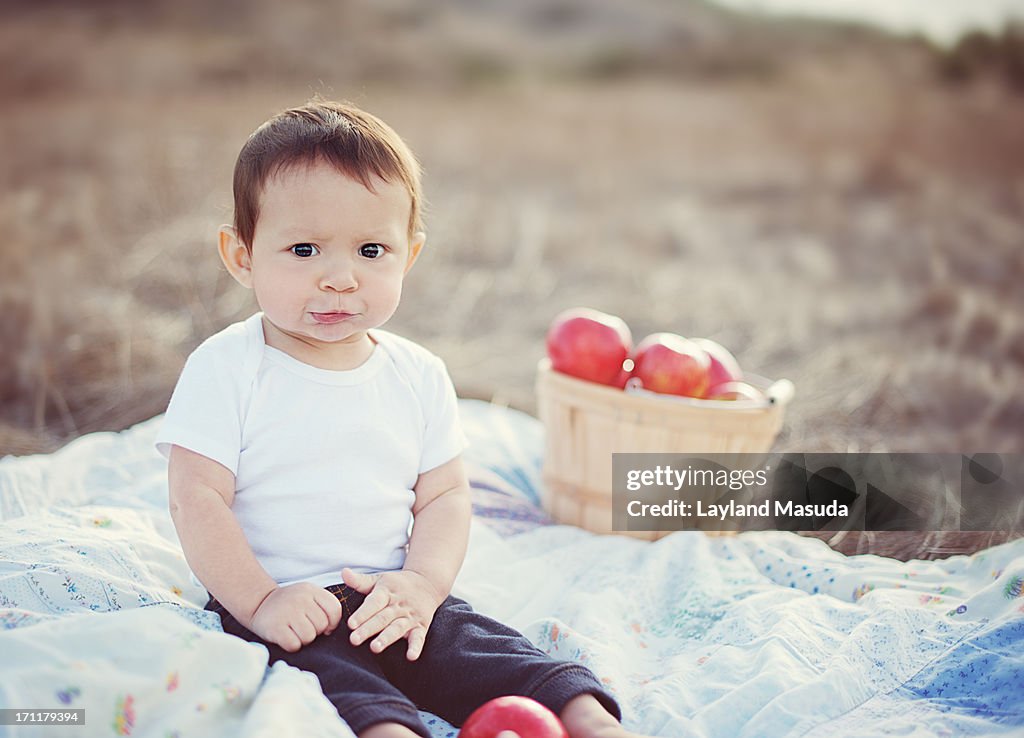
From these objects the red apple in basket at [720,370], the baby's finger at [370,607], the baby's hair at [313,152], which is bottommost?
the baby's finger at [370,607]

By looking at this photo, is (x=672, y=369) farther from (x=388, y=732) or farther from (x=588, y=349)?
(x=388, y=732)

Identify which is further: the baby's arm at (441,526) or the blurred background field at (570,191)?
the blurred background field at (570,191)

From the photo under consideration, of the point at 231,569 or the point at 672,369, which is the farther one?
the point at 672,369

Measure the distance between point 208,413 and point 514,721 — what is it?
2.22 feet

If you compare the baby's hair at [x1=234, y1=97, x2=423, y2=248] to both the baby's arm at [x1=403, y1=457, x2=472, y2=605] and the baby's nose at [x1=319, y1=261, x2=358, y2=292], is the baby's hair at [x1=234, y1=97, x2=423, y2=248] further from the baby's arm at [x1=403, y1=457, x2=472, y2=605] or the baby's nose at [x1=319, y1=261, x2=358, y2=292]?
the baby's arm at [x1=403, y1=457, x2=472, y2=605]

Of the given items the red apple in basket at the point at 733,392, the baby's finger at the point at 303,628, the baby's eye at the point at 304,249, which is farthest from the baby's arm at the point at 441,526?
the red apple in basket at the point at 733,392

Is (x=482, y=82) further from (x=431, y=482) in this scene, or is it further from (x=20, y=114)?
(x=431, y=482)

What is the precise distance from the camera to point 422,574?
1.62 meters

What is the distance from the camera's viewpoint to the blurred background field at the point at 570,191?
3760mm

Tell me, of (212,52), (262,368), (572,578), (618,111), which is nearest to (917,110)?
(618,111)

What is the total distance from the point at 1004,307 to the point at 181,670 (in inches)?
169

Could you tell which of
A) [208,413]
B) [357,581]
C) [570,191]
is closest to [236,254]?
[208,413]

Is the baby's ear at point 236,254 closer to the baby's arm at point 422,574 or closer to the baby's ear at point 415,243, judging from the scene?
the baby's ear at point 415,243

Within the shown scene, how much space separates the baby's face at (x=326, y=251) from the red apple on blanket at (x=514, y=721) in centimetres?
63
